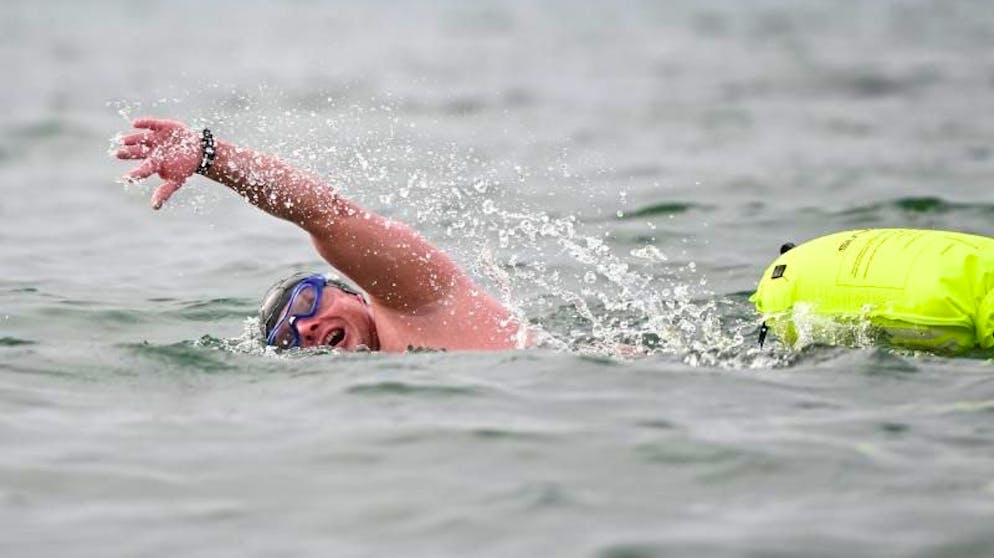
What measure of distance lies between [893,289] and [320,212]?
2.47m

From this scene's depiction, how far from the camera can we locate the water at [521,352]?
15.8 ft

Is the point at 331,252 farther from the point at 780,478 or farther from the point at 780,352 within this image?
the point at 780,478

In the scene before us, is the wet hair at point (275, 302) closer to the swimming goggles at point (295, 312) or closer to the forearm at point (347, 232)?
the swimming goggles at point (295, 312)

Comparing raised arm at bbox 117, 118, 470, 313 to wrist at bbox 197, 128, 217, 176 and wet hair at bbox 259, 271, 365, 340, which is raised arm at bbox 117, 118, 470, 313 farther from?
wet hair at bbox 259, 271, 365, 340

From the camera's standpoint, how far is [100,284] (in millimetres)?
9703

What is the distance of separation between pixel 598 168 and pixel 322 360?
8.20 m

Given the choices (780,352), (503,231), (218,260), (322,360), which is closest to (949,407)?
(780,352)

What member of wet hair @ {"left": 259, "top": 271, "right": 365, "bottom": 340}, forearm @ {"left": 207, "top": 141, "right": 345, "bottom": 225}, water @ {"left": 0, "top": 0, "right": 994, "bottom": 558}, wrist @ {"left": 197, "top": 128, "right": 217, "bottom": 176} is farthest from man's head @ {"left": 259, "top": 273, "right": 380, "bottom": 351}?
wrist @ {"left": 197, "top": 128, "right": 217, "bottom": 176}

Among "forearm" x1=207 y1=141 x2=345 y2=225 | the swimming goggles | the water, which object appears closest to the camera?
the water

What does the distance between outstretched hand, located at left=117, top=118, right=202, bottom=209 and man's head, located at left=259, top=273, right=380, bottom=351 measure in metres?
0.82

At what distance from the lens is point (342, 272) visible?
686 centimetres

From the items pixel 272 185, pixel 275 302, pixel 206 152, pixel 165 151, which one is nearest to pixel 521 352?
A: pixel 275 302

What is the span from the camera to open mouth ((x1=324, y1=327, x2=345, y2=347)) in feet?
23.0

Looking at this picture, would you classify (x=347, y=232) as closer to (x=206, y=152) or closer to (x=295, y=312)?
(x=295, y=312)
